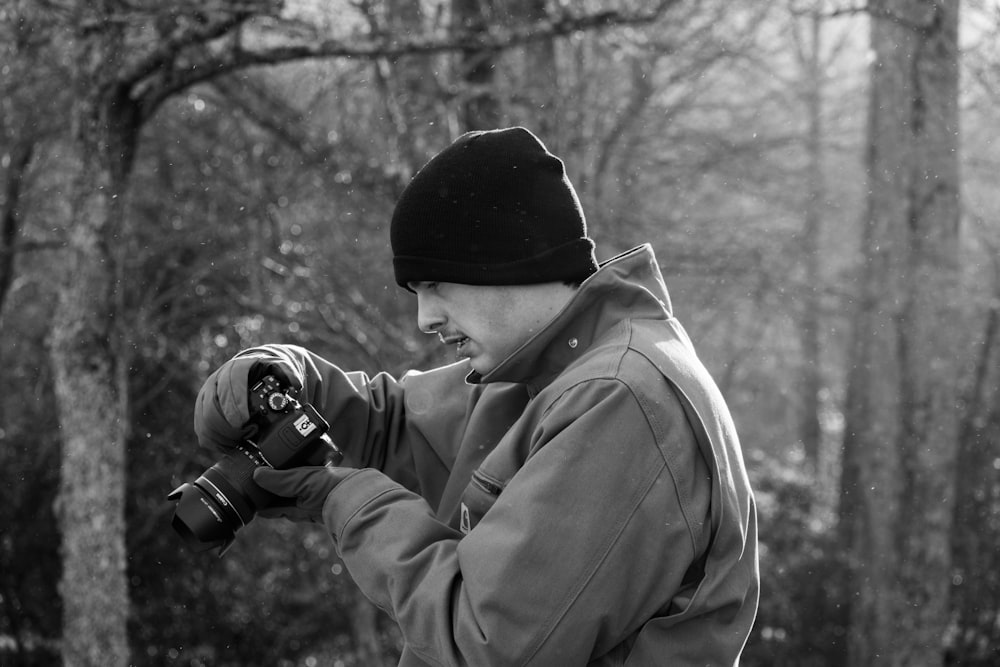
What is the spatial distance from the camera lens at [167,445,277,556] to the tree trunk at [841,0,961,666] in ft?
14.9

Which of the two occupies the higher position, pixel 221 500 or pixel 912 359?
pixel 221 500

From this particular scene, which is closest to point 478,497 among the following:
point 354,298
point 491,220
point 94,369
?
point 491,220

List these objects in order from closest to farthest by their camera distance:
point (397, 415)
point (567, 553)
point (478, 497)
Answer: point (567, 553)
point (478, 497)
point (397, 415)

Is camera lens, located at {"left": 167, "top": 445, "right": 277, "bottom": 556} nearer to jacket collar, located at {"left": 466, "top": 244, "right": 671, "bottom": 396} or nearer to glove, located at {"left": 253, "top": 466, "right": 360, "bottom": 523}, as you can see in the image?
glove, located at {"left": 253, "top": 466, "right": 360, "bottom": 523}

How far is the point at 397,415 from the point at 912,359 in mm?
4225

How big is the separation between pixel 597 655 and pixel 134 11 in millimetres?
2981

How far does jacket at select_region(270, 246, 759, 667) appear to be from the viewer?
164 centimetres

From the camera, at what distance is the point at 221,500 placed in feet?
6.68

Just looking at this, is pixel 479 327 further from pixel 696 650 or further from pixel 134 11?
pixel 134 11

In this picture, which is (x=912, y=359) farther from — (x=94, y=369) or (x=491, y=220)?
(x=491, y=220)

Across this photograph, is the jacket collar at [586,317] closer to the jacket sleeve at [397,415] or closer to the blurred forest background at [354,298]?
the jacket sleeve at [397,415]

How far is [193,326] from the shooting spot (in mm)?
5516

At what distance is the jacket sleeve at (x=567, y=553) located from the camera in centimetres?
164

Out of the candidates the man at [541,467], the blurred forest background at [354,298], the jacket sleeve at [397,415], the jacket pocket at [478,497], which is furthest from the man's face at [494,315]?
the blurred forest background at [354,298]
